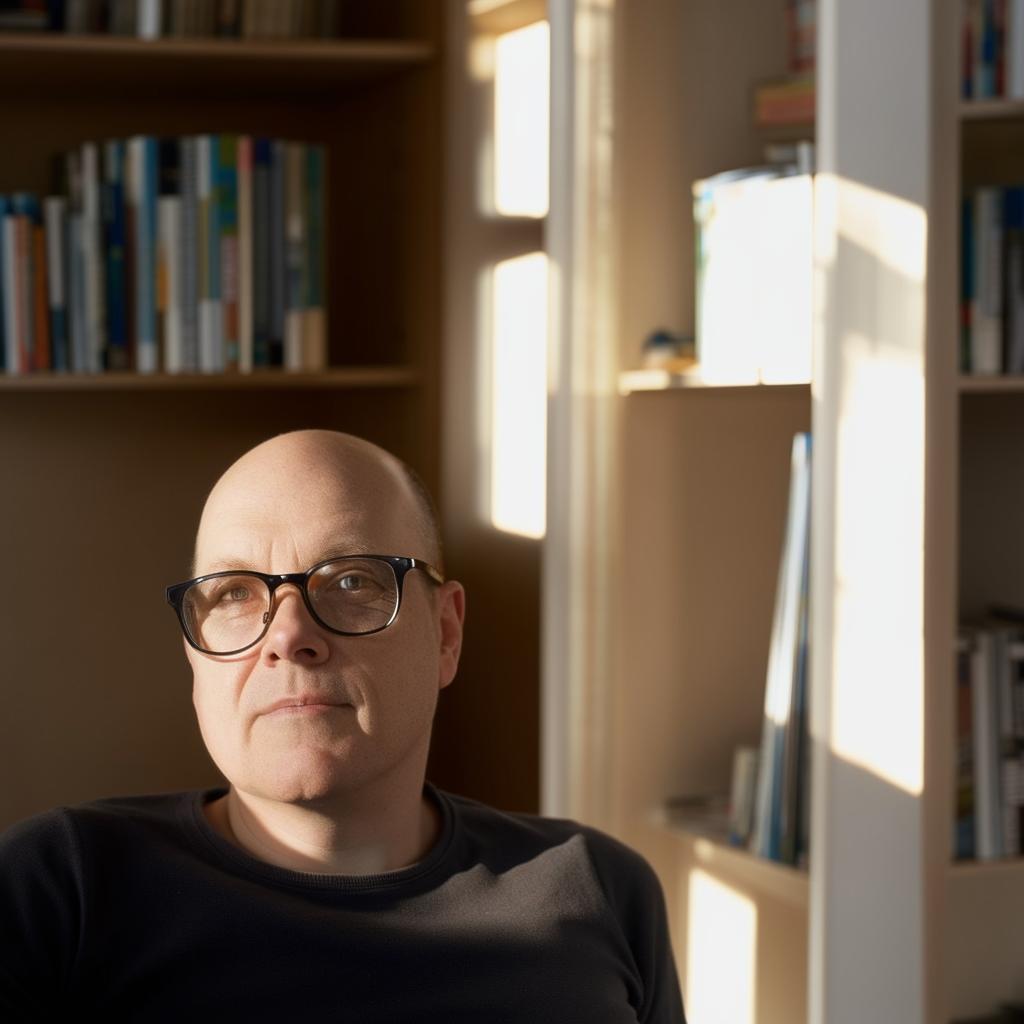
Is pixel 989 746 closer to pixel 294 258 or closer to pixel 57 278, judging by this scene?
pixel 294 258

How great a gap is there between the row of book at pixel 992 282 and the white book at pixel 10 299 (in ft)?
4.50

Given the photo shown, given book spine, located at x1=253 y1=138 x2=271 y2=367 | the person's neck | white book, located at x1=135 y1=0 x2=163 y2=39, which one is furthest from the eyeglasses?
white book, located at x1=135 y1=0 x2=163 y2=39

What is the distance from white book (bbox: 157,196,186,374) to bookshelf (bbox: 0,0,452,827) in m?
0.28

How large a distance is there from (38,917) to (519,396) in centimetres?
139

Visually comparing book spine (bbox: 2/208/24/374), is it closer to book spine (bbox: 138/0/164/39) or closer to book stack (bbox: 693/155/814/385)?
book spine (bbox: 138/0/164/39)

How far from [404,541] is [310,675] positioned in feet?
0.41

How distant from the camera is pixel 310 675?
973 millimetres

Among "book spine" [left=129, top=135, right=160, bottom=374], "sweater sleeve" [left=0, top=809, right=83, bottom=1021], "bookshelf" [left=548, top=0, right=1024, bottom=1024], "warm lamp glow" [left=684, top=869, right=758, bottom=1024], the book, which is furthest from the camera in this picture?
"book spine" [left=129, top=135, right=160, bottom=374]

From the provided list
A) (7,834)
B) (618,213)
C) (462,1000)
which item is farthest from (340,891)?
(618,213)

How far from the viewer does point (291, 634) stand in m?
0.97

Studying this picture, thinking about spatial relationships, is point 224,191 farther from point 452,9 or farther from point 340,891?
point 340,891

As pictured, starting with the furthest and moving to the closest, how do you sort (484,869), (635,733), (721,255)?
(635,733)
(721,255)
(484,869)

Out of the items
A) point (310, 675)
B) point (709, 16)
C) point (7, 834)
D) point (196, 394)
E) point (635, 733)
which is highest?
point (709, 16)

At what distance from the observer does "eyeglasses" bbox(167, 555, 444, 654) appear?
0.99 meters
